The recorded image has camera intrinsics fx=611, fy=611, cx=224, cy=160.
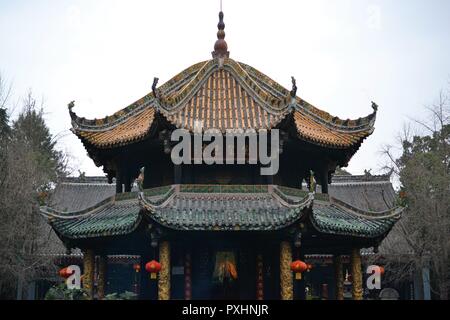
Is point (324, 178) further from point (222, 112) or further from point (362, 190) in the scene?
point (362, 190)

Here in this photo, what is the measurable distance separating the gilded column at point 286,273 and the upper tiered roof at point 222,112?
9.59 feet

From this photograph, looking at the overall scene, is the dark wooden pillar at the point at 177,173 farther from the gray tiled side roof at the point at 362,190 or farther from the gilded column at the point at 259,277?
the gray tiled side roof at the point at 362,190

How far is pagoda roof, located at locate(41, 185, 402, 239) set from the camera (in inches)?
554

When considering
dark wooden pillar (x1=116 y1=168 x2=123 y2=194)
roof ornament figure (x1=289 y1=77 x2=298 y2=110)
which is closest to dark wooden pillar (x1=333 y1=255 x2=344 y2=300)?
roof ornament figure (x1=289 y1=77 x2=298 y2=110)

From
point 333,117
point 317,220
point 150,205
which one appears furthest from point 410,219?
point 150,205

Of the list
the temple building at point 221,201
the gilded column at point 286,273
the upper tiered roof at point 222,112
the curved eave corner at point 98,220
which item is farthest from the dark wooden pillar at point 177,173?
the gilded column at point 286,273

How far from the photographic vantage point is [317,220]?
14625 millimetres

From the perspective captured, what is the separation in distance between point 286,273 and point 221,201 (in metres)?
2.36

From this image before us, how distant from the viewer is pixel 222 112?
16.2 m

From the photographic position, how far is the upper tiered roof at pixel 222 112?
50.4 ft

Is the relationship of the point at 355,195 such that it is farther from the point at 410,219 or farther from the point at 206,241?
the point at 206,241

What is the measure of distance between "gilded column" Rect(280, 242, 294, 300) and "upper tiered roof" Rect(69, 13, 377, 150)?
2923 millimetres

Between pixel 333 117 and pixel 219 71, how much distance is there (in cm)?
355
